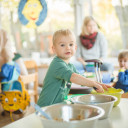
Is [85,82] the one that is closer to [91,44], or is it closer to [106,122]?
[106,122]

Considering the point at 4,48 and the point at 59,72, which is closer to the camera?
the point at 59,72

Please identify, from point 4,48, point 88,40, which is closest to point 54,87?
point 4,48

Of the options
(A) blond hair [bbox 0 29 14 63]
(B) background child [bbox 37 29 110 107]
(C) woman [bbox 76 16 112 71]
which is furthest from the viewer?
(C) woman [bbox 76 16 112 71]

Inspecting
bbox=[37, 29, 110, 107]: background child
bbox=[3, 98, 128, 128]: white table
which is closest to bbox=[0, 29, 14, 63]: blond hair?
bbox=[37, 29, 110, 107]: background child

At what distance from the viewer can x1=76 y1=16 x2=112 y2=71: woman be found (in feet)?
12.3

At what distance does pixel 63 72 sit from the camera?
1.20m

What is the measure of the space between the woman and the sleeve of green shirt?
8.06 feet

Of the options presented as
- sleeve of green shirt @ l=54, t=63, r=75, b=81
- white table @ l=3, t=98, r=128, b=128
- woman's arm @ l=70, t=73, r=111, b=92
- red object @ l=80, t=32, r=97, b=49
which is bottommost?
white table @ l=3, t=98, r=128, b=128

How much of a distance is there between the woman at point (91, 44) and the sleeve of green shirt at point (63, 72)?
2.46m

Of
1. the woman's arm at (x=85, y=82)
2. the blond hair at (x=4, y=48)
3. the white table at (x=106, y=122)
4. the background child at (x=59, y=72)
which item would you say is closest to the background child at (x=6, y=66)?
the blond hair at (x=4, y=48)

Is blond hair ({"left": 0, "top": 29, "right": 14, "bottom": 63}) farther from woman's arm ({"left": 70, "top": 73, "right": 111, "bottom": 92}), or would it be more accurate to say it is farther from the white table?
the white table

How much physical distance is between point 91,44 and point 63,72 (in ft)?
8.69

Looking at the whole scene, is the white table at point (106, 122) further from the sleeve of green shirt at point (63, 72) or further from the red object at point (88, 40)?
the red object at point (88, 40)

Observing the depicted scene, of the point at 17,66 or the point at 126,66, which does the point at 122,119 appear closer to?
the point at 126,66
